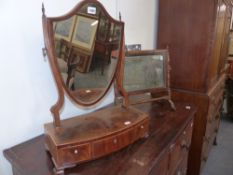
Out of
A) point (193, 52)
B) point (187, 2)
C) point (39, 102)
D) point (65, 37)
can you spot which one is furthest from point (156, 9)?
point (39, 102)

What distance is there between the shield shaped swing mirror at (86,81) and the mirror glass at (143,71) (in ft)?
0.70

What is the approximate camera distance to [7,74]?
95cm

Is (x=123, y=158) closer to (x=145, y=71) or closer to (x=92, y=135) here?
(x=92, y=135)

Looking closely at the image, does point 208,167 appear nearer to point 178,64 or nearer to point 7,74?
point 178,64

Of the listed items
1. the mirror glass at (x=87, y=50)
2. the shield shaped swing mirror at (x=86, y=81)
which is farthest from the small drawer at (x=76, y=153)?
the mirror glass at (x=87, y=50)

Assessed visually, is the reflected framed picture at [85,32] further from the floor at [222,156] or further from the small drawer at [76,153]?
the floor at [222,156]

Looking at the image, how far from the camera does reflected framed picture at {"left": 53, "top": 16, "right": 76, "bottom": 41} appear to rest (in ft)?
2.96

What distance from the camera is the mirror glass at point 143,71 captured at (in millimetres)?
1391

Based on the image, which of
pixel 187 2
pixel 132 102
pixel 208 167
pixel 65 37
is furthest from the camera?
pixel 208 167

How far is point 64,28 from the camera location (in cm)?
93

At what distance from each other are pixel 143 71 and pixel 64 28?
679 millimetres

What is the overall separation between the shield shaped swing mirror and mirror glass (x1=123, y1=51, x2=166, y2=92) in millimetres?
213

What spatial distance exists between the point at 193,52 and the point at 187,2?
0.40 m

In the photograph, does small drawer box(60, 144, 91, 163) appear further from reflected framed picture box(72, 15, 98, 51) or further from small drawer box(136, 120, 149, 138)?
reflected framed picture box(72, 15, 98, 51)
